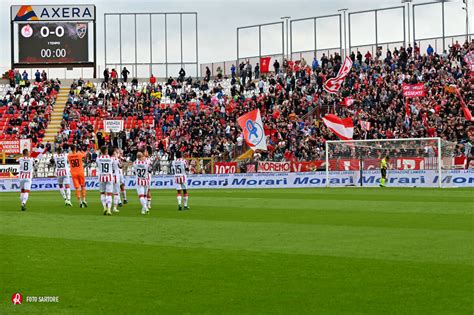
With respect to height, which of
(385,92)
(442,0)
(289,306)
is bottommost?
(289,306)

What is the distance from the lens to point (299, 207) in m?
27.9

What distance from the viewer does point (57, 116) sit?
215 ft

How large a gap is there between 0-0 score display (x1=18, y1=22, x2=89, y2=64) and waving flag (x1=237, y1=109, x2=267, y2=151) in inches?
889

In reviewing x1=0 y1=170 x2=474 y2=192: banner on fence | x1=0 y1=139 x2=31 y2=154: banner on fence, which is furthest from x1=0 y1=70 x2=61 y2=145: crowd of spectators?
x1=0 y1=170 x2=474 y2=192: banner on fence

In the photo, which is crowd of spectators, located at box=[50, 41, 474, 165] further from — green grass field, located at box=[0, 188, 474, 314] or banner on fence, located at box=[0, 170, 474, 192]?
green grass field, located at box=[0, 188, 474, 314]

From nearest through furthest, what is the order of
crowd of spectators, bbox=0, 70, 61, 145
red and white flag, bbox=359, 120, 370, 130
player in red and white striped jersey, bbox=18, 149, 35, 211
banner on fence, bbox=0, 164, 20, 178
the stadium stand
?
1. player in red and white striped jersey, bbox=18, 149, 35, 211
2. red and white flag, bbox=359, 120, 370, 130
3. the stadium stand
4. banner on fence, bbox=0, 164, 20, 178
5. crowd of spectators, bbox=0, 70, 61, 145

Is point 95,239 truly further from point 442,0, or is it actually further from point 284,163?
point 442,0

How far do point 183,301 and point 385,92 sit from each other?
43.7 m

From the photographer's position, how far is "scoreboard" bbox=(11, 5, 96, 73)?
215 feet

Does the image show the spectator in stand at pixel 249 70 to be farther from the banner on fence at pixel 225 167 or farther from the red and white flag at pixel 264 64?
the banner on fence at pixel 225 167

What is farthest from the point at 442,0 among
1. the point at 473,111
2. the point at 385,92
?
the point at 473,111

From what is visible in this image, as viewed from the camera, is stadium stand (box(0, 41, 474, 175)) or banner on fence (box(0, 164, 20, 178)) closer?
stadium stand (box(0, 41, 474, 175))

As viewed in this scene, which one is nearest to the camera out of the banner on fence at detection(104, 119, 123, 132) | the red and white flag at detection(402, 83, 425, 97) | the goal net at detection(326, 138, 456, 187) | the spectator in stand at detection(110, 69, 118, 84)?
the goal net at detection(326, 138, 456, 187)

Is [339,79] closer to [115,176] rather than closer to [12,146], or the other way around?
[12,146]
